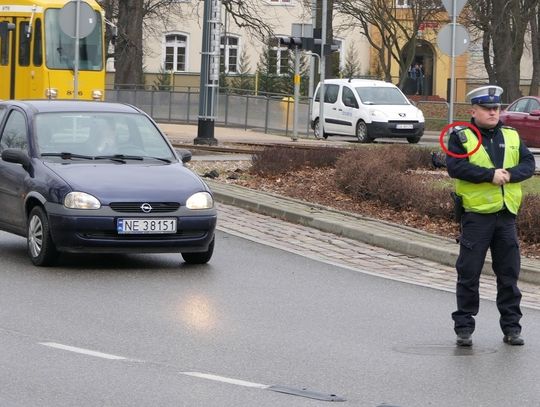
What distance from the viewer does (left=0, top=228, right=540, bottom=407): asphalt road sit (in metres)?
7.88

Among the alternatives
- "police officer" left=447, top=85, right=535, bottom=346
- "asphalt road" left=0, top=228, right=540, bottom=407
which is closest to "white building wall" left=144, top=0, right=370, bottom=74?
"asphalt road" left=0, top=228, right=540, bottom=407

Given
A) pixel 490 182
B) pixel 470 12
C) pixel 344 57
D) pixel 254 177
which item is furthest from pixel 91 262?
pixel 344 57

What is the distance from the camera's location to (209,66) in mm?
30109

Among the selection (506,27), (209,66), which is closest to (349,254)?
(209,66)

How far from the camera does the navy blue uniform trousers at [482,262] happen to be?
9680 millimetres

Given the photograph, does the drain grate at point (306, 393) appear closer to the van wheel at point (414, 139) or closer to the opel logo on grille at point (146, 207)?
the opel logo on grille at point (146, 207)

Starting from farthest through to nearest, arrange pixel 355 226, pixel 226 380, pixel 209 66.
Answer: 1. pixel 209 66
2. pixel 355 226
3. pixel 226 380

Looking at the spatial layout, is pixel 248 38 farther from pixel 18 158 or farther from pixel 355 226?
pixel 18 158

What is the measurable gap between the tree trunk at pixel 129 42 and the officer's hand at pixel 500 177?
4209 centimetres

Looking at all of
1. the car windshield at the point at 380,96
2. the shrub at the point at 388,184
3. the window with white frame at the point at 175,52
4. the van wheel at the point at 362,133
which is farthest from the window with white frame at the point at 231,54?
the shrub at the point at 388,184

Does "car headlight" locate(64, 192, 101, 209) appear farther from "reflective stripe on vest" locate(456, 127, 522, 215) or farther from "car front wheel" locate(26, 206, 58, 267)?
"reflective stripe on vest" locate(456, 127, 522, 215)

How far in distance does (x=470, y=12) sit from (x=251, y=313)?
48885mm

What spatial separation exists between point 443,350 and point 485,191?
1086 millimetres

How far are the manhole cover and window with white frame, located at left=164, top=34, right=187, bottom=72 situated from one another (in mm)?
69294
